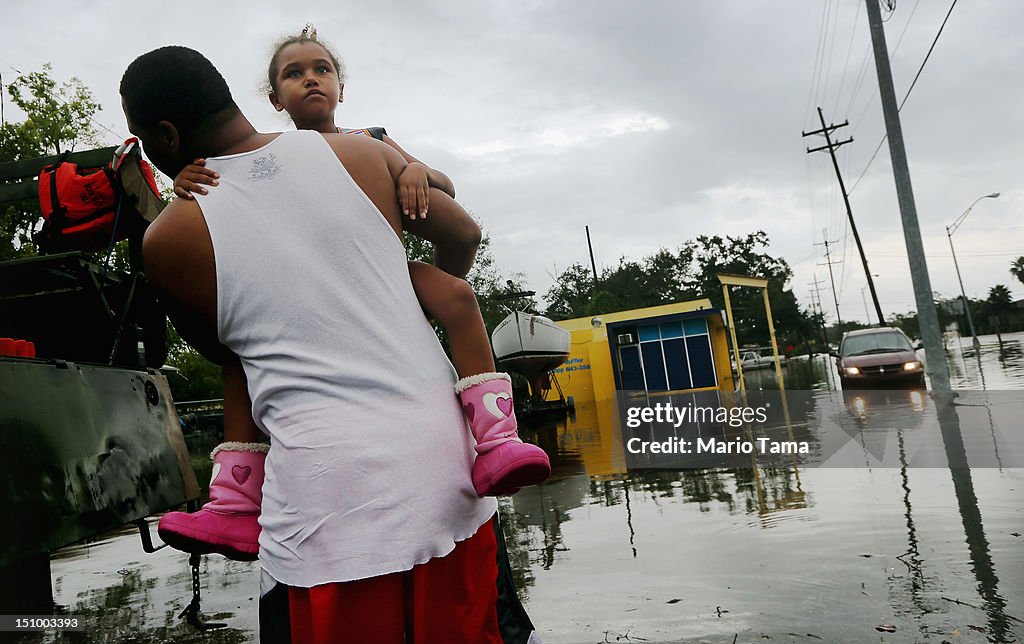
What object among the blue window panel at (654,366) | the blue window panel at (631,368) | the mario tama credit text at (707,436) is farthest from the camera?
the blue window panel at (631,368)

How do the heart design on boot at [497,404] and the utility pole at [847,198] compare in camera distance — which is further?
the utility pole at [847,198]

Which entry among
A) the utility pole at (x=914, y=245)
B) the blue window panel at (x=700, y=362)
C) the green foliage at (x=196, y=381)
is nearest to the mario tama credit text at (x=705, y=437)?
the utility pole at (x=914, y=245)

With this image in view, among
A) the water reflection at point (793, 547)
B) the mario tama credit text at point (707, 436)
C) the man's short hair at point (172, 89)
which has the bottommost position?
the water reflection at point (793, 547)

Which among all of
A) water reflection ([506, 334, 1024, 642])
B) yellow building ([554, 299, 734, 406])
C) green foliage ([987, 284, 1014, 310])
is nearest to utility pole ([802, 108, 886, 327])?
yellow building ([554, 299, 734, 406])

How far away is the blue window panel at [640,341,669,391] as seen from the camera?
30203 millimetres

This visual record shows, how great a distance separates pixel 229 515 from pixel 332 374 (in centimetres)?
40

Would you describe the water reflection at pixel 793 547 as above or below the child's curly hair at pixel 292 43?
below

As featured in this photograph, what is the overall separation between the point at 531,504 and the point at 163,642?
12.6 ft

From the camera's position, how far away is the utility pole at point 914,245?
14.1m

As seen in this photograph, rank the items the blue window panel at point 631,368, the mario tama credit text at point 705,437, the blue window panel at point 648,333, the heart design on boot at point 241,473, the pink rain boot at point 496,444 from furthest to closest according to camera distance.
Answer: the blue window panel at point 631,368 → the blue window panel at point 648,333 → the mario tama credit text at point 705,437 → the heart design on boot at point 241,473 → the pink rain boot at point 496,444

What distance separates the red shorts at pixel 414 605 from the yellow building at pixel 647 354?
27852 millimetres

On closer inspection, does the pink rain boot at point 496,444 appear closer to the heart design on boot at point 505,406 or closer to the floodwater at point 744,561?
the heart design on boot at point 505,406

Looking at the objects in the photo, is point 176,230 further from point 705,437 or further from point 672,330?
point 672,330

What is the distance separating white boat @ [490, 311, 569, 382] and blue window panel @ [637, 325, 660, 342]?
7.74 meters
